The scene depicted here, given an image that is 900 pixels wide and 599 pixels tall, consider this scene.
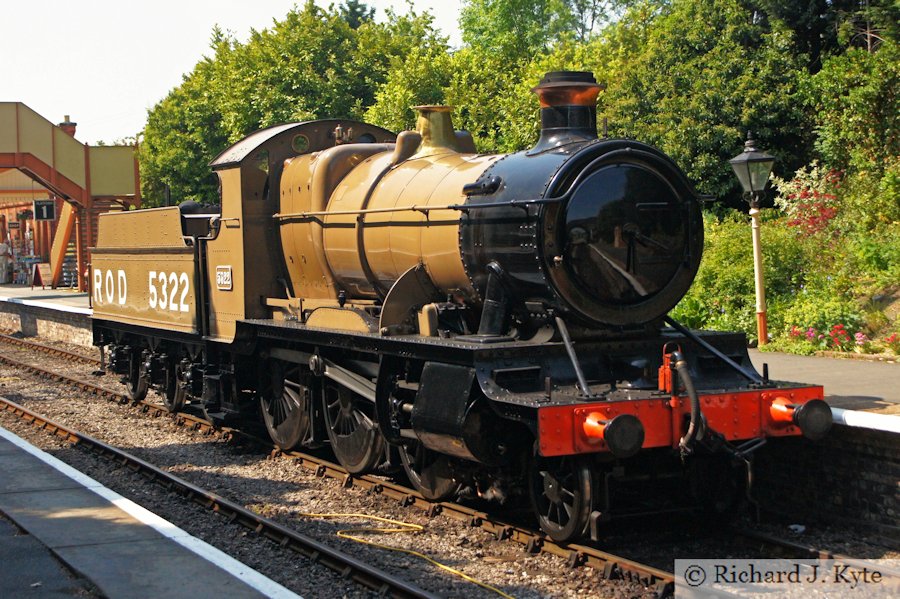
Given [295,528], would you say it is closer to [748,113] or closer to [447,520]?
[447,520]

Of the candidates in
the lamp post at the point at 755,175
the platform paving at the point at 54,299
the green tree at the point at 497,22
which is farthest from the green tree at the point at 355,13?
the lamp post at the point at 755,175

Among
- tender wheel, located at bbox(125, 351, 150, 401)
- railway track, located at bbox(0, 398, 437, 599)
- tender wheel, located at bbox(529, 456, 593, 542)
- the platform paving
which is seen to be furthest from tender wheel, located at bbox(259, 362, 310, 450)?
the platform paving

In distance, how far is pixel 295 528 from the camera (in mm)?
8305

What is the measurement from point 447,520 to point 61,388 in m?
10.9

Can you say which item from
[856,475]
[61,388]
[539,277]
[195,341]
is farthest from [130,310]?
[856,475]

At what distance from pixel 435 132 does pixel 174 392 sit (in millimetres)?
6184

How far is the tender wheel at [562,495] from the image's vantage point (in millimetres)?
7051

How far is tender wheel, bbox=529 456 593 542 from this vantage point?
23.1ft

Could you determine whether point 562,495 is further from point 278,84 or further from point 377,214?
point 278,84

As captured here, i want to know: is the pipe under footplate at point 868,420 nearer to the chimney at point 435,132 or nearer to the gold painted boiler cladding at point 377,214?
the gold painted boiler cladding at point 377,214

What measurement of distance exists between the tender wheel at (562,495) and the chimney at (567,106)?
7.93 ft

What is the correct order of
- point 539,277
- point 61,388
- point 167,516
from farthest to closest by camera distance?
point 61,388, point 167,516, point 539,277

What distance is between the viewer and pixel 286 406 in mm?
11078

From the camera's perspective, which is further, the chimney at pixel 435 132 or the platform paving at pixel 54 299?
the platform paving at pixel 54 299
